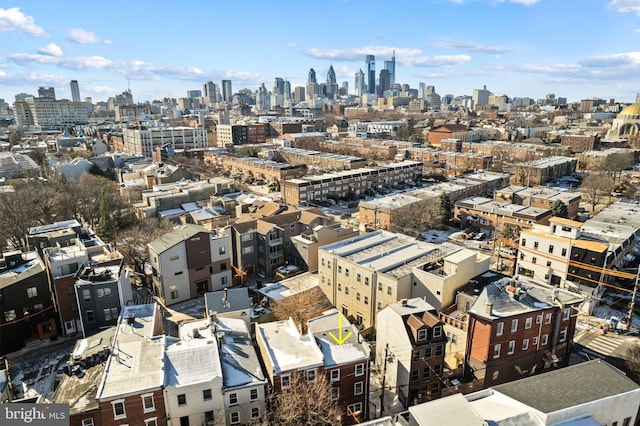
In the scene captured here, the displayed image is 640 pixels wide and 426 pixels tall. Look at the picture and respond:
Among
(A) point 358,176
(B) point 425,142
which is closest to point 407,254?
(A) point 358,176

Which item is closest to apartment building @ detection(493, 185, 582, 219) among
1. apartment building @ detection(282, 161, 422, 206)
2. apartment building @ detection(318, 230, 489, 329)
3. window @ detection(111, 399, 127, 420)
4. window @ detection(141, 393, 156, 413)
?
apartment building @ detection(282, 161, 422, 206)

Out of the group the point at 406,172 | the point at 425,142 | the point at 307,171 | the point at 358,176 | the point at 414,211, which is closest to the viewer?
the point at 414,211

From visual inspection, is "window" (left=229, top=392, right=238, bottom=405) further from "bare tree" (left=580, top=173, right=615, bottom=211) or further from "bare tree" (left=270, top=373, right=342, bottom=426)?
"bare tree" (left=580, top=173, right=615, bottom=211)

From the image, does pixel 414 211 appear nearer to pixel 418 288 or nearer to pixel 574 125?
pixel 418 288

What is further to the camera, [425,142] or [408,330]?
[425,142]

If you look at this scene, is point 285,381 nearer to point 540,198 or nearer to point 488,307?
point 488,307

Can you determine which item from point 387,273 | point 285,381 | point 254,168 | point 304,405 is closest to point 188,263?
point 387,273
